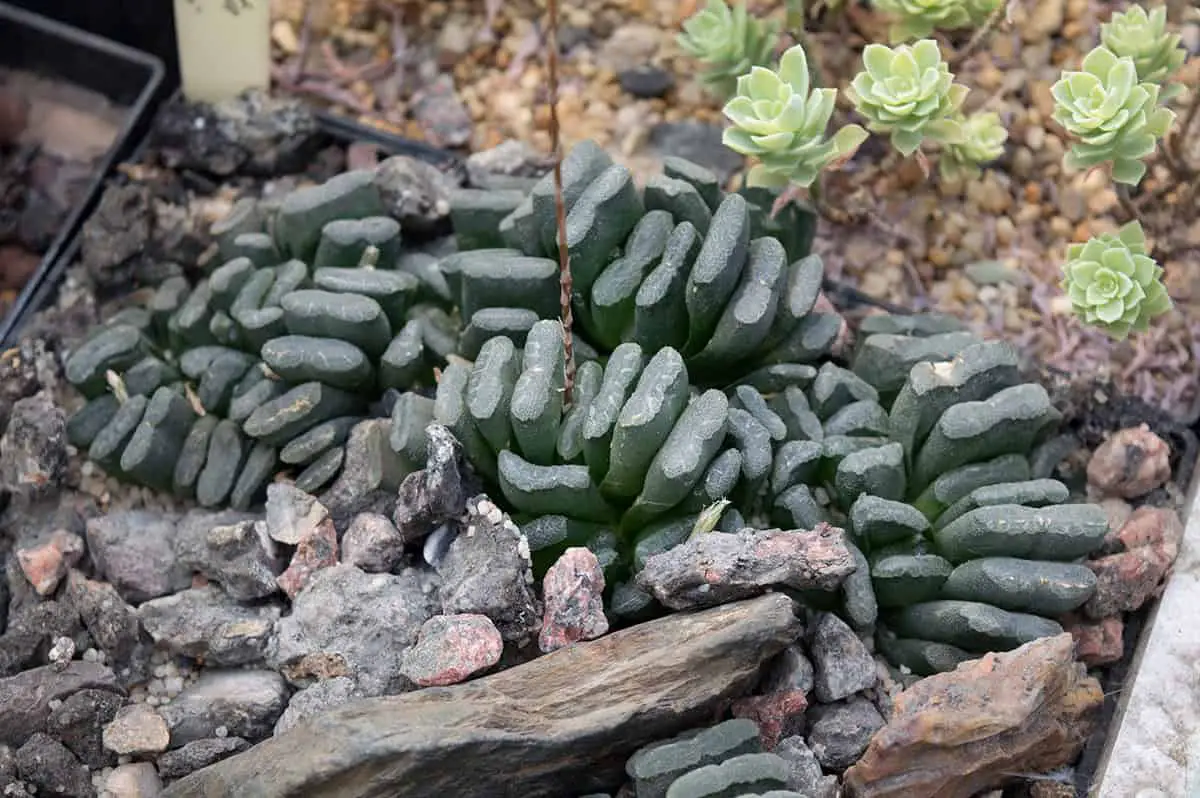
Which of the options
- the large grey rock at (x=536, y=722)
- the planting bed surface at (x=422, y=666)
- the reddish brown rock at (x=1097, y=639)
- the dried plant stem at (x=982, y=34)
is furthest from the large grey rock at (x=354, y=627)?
the dried plant stem at (x=982, y=34)

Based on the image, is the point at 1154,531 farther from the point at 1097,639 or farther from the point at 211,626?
the point at 211,626

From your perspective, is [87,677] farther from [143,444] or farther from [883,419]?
[883,419]

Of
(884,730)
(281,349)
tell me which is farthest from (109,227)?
(884,730)

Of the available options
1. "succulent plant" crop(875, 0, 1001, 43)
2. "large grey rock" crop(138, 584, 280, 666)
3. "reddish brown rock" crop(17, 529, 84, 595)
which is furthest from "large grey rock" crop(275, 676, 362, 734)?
"succulent plant" crop(875, 0, 1001, 43)

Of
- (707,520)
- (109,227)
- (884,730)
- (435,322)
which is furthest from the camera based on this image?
(109,227)

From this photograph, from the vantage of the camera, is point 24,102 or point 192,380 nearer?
point 192,380

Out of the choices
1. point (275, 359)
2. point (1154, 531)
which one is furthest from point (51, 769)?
point (1154, 531)

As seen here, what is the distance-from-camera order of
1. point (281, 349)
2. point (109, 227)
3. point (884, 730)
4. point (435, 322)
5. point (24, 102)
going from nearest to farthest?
point (884, 730) → point (281, 349) → point (435, 322) → point (109, 227) → point (24, 102)
